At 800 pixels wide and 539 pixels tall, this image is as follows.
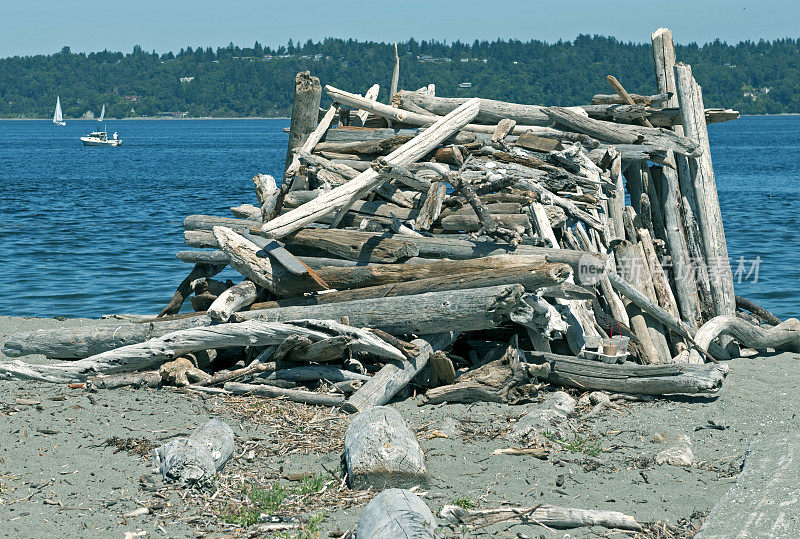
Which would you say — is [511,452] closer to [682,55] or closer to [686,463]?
[686,463]

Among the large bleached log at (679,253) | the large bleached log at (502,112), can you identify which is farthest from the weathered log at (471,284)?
the large bleached log at (502,112)

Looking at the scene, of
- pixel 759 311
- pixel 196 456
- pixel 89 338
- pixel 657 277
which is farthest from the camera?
pixel 759 311

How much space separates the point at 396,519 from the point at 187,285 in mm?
5985

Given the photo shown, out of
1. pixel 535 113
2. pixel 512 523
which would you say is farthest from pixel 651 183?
pixel 512 523

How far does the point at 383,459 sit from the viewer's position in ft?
18.8

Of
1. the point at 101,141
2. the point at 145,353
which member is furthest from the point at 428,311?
the point at 101,141

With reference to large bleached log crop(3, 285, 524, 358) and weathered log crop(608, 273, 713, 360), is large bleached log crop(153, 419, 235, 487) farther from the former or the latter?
weathered log crop(608, 273, 713, 360)

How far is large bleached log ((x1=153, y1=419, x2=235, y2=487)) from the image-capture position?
578 centimetres

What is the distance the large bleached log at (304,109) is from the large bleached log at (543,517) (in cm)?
669

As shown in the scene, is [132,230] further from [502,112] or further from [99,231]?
[502,112]

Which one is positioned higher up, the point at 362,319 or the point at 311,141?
the point at 311,141

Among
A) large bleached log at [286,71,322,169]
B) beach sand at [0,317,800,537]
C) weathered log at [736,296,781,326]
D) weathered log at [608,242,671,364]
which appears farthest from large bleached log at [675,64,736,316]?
large bleached log at [286,71,322,169]

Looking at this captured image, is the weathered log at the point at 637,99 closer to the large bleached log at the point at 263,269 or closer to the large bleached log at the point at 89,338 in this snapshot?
the large bleached log at the point at 263,269

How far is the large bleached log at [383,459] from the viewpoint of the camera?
5.69 m
